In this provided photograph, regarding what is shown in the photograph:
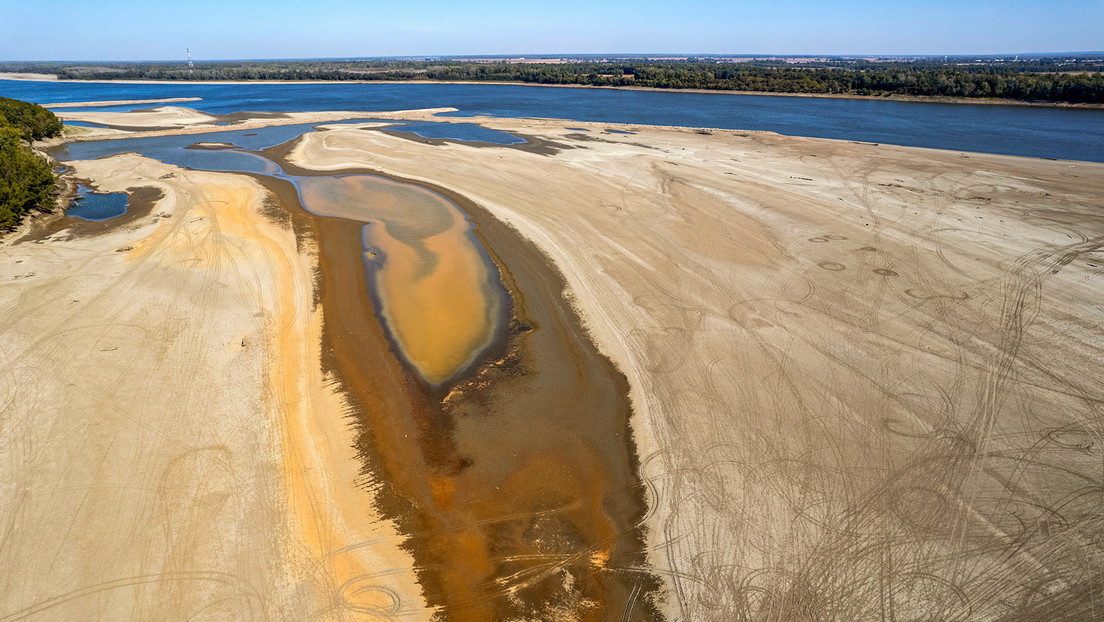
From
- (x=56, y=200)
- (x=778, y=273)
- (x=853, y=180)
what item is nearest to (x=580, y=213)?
(x=778, y=273)

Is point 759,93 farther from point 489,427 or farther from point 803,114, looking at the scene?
point 489,427

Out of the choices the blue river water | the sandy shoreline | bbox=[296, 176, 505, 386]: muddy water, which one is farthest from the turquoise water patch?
the sandy shoreline

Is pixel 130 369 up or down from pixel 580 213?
down

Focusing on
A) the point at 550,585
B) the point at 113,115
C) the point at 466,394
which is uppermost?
the point at 113,115

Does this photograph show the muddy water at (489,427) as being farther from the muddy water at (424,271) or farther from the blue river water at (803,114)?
the blue river water at (803,114)

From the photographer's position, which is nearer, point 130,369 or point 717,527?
point 717,527

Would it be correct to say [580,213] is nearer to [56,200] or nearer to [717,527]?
[717,527]
